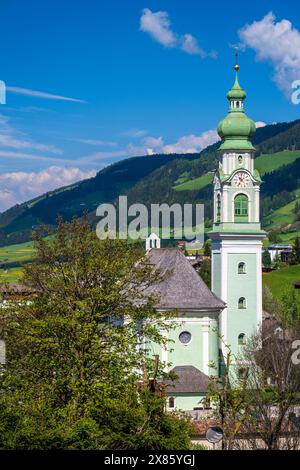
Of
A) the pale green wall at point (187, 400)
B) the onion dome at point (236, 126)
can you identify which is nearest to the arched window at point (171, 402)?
the pale green wall at point (187, 400)

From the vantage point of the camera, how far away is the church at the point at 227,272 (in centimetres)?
5462

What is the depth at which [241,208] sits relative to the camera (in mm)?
58625

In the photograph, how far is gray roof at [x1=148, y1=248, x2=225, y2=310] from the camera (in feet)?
179

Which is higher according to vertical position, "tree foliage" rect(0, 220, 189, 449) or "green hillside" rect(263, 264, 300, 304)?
"green hillside" rect(263, 264, 300, 304)

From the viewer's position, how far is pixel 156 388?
103ft

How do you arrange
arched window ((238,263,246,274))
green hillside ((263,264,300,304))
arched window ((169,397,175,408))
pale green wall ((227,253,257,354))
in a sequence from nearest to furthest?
A: arched window ((169,397,175,408)) → pale green wall ((227,253,257,354)) → arched window ((238,263,246,274)) → green hillside ((263,264,300,304))

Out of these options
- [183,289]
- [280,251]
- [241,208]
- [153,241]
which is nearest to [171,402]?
[183,289]

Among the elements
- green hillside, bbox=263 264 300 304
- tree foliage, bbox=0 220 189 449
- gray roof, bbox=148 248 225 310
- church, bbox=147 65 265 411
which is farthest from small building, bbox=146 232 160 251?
green hillside, bbox=263 264 300 304

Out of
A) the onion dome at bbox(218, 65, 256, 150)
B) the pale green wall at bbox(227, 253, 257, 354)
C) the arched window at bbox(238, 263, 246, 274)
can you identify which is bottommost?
the pale green wall at bbox(227, 253, 257, 354)

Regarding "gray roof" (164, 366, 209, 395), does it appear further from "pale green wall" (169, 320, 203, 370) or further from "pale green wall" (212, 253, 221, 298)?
"pale green wall" (212, 253, 221, 298)

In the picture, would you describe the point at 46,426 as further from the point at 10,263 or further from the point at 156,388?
the point at 10,263
